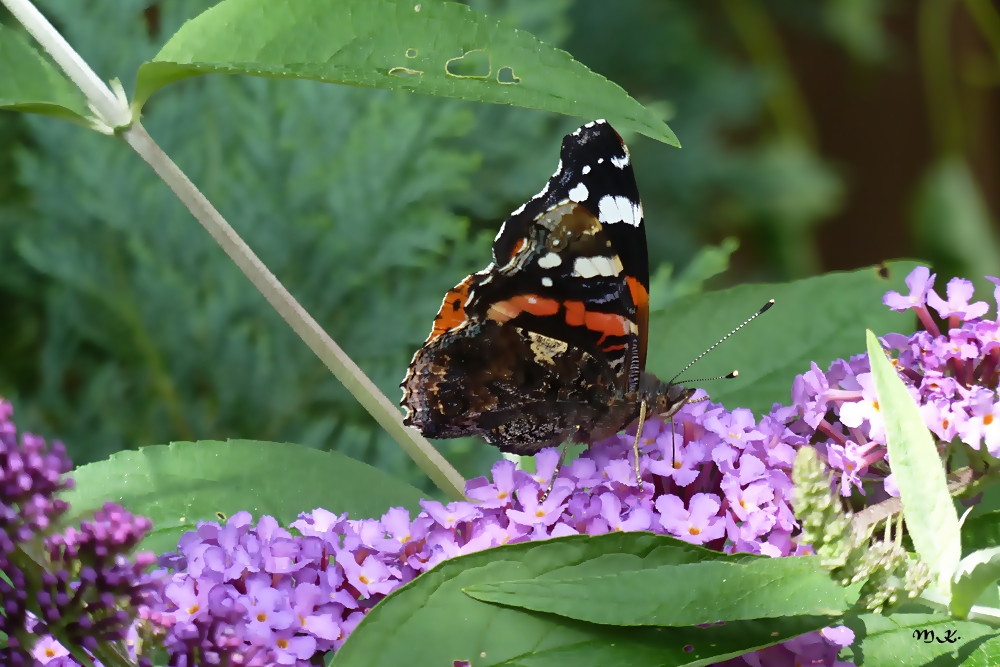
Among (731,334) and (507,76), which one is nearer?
(507,76)

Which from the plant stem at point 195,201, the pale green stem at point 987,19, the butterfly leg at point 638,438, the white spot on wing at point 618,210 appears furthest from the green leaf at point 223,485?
the pale green stem at point 987,19

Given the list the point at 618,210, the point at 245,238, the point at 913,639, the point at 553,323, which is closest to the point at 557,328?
the point at 553,323

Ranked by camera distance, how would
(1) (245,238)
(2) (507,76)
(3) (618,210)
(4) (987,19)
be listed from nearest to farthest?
(2) (507,76)
(3) (618,210)
(1) (245,238)
(4) (987,19)

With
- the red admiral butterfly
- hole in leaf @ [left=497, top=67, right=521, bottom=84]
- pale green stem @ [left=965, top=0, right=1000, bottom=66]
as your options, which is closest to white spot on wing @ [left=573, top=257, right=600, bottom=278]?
the red admiral butterfly

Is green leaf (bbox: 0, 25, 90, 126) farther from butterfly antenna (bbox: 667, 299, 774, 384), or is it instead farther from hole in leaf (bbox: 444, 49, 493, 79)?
butterfly antenna (bbox: 667, 299, 774, 384)

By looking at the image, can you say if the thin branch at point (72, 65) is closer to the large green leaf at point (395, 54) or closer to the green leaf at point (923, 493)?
the large green leaf at point (395, 54)
